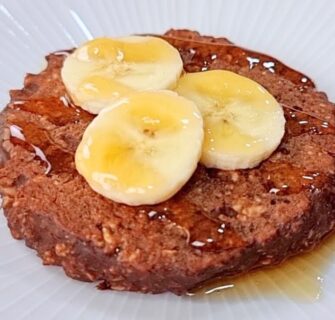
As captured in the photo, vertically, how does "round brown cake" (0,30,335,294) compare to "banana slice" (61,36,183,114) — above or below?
below

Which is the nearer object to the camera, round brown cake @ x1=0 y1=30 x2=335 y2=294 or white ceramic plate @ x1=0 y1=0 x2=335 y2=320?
round brown cake @ x1=0 y1=30 x2=335 y2=294

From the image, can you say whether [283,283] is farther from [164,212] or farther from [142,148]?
[142,148]

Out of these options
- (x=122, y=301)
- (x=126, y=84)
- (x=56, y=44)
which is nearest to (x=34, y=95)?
(x=126, y=84)

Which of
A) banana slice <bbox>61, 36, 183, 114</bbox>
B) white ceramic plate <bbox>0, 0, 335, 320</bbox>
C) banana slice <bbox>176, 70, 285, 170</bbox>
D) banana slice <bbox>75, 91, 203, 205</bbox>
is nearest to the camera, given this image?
banana slice <bbox>75, 91, 203, 205</bbox>

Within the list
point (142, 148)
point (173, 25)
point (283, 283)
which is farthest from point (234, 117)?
point (173, 25)

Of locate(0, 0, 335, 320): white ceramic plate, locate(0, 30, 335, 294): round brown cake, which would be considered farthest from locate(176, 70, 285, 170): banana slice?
locate(0, 0, 335, 320): white ceramic plate

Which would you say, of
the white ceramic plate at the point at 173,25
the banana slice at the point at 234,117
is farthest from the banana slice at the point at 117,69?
the white ceramic plate at the point at 173,25

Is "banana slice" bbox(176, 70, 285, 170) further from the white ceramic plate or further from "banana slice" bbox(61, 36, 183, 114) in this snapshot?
the white ceramic plate
